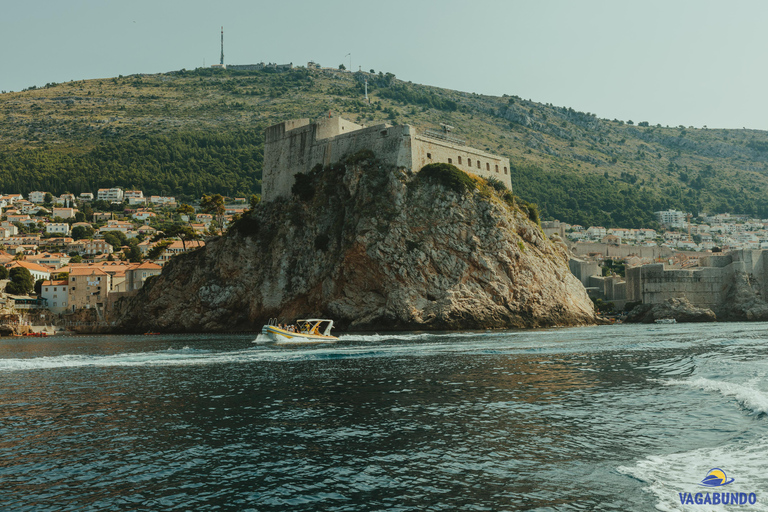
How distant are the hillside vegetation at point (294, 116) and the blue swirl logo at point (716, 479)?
12197cm

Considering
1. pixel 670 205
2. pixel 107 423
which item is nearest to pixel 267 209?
pixel 107 423

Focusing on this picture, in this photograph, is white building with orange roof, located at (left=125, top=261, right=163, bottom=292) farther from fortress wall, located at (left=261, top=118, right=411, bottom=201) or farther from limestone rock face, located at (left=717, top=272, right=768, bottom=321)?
limestone rock face, located at (left=717, top=272, right=768, bottom=321)

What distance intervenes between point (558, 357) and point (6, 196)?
141659 mm

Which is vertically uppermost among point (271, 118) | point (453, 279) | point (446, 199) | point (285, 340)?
point (271, 118)

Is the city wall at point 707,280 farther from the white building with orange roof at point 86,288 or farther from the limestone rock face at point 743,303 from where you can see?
the white building with orange roof at point 86,288

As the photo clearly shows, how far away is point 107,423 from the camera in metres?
14.1

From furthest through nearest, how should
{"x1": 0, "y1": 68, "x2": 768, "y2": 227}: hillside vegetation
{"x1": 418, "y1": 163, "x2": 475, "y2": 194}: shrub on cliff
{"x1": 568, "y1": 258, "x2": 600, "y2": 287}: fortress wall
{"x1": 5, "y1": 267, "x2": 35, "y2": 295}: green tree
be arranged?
1. {"x1": 0, "y1": 68, "x2": 768, "y2": 227}: hillside vegetation
2. {"x1": 568, "y1": 258, "x2": 600, "y2": 287}: fortress wall
3. {"x1": 5, "y1": 267, "x2": 35, "y2": 295}: green tree
4. {"x1": 418, "y1": 163, "x2": 475, "y2": 194}: shrub on cliff

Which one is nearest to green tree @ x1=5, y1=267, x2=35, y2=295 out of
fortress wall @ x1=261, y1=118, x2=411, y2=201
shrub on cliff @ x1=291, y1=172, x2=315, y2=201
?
fortress wall @ x1=261, y1=118, x2=411, y2=201

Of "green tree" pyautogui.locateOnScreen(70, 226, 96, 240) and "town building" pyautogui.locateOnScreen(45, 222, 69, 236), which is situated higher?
"town building" pyautogui.locateOnScreen(45, 222, 69, 236)

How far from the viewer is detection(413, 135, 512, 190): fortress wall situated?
180 feet

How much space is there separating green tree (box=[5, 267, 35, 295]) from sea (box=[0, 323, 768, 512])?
62.1m

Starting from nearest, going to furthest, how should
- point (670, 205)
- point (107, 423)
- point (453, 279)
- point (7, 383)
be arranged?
point (107, 423), point (7, 383), point (453, 279), point (670, 205)

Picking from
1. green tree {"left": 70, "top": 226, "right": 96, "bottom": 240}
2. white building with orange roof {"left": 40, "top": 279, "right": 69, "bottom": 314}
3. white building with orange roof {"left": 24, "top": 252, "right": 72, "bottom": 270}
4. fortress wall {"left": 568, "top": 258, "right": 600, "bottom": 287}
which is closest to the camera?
white building with orange roof {"left": 40, "top": 279, "right": 69, "bottom": 314}

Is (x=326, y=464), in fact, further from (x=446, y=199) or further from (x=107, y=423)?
(x=446, y=199)
